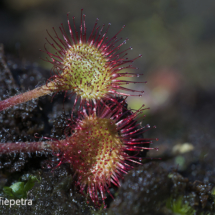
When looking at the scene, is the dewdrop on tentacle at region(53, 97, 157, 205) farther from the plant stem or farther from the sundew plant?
the plant stem

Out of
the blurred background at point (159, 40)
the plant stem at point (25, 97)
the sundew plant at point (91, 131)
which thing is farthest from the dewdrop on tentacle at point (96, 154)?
the blurred background at point (159, 40)

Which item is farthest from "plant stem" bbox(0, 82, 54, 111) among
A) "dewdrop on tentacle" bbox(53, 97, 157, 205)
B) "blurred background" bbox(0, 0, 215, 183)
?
"blurred background" bbox(0, 0, 215, 183)

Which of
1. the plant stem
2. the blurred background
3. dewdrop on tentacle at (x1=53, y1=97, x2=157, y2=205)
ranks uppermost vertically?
the blurred background

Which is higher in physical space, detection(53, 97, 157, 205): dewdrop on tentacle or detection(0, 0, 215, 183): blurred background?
detection(0, 0, 215, 183): blurred background

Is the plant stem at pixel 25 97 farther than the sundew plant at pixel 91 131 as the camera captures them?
Yes

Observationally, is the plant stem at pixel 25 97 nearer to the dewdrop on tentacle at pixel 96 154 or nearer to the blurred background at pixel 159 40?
the dewdrop on tentacle at pixel 96 154

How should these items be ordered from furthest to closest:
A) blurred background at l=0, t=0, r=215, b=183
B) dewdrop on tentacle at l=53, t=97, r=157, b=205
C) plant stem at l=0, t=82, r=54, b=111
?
blurred background at l=0, t=0, r=215, b=183 < plant stem at l=0, t=82, r=54, b=111 < dewdrop on tentacle at l=53, t=97, r=157, b=205

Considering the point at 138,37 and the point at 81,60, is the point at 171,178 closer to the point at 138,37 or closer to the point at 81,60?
the point at 81,60

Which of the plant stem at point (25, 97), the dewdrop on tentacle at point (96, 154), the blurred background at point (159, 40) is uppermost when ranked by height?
the blurred background at point (159, 40)
